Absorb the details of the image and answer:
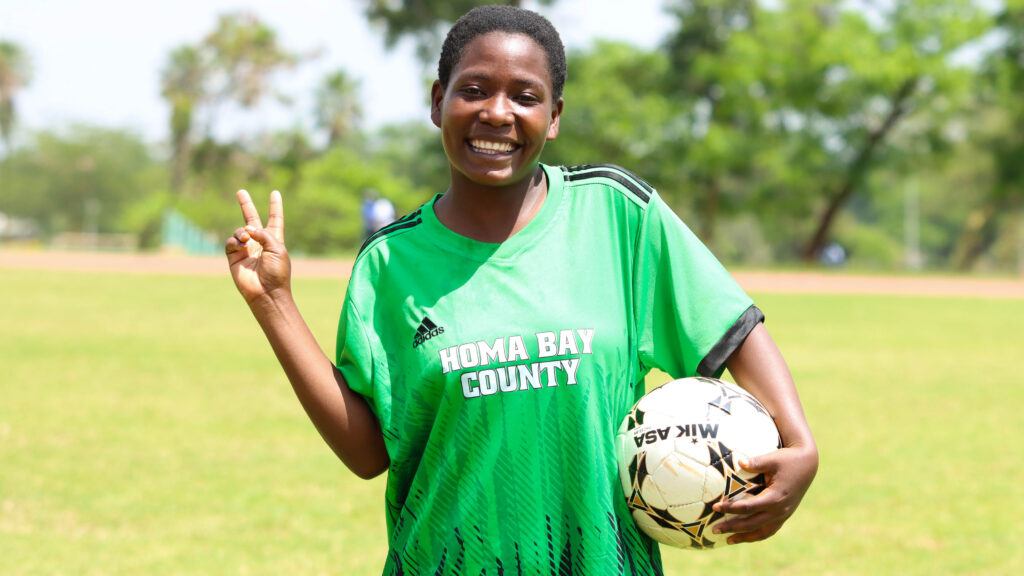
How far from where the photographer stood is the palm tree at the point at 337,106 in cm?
6338

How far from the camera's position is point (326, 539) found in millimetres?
5082

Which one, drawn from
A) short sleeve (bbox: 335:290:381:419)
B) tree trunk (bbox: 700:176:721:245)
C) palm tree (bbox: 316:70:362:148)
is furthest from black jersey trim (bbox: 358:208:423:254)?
palm tree (bbox: 316:70:362:148)

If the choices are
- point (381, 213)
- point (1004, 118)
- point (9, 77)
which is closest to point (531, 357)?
point (381, 213)

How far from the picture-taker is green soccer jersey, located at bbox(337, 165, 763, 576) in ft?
6.83

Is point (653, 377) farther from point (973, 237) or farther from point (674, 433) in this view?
point (973, 237)

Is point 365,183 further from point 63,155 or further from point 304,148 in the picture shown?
point 63,155

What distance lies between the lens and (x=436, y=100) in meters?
2.38

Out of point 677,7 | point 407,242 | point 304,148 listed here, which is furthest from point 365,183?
point 407,242

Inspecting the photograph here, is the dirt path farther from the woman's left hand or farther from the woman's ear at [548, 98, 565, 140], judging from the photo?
the woman's left hand

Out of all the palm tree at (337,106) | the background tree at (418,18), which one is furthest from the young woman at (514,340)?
the palm tree at (337,106)

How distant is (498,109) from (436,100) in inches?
11.1

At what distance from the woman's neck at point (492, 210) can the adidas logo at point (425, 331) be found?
0.21m

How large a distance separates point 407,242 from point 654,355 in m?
0.59

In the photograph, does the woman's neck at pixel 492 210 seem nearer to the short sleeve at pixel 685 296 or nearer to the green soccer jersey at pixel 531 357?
the green soccer jersey at pixel 531 357
